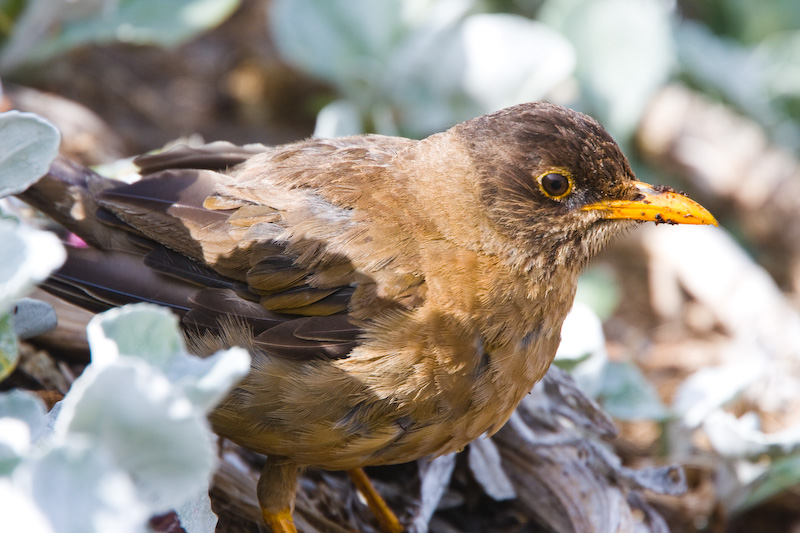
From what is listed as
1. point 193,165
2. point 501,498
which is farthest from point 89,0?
point 501,498

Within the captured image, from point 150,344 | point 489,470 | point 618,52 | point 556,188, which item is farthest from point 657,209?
point 618,52

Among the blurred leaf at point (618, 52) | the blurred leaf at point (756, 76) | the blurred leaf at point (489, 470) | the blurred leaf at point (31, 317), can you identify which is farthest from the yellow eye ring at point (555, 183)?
the blurred leaf at point (756, 76)

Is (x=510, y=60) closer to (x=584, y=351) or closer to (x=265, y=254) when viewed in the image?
(x=584, y=351)

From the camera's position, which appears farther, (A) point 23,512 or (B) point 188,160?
(B) point 188,160

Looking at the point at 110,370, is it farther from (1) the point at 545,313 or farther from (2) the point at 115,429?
(1) the point at 545,313

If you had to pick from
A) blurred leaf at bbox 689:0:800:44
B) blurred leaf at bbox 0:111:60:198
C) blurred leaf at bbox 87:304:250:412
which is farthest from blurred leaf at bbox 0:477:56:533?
blurred leaf at bbox 689:0:800:44

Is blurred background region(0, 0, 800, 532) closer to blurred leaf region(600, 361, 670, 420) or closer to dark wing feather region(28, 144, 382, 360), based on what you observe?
blurred leaf region(600, 361, 670, 420)

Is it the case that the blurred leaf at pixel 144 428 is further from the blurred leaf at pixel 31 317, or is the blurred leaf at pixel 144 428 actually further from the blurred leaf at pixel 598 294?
the blurred leaf at pixel 598 294
